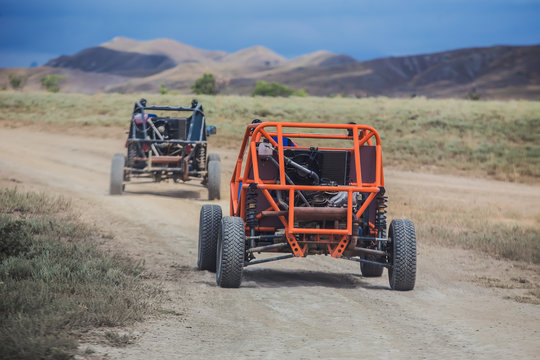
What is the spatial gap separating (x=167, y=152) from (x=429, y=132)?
1931 centimetres

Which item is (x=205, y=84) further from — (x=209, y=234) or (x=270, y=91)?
(x=209, y=234)

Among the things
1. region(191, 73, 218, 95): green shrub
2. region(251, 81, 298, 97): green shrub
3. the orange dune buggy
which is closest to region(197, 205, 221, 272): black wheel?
the orange dune buggy

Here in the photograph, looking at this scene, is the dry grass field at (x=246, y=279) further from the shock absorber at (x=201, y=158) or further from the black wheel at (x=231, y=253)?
the shock absorber at (x=201, y=158)

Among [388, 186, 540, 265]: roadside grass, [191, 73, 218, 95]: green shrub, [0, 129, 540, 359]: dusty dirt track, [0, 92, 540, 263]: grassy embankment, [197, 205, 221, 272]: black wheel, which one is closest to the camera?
[0, 129, 540, 359]: dusty dirt track

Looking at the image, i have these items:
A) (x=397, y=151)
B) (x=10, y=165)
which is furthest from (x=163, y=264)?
(x=397, y=151)

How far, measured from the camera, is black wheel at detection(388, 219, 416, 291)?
319 inches

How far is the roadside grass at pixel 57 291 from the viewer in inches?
199

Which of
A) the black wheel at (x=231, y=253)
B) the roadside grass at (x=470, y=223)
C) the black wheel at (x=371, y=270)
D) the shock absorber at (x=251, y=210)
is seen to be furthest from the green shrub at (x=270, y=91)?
the black wheel at (x=231, y=253)

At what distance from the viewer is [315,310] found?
7.05 metres

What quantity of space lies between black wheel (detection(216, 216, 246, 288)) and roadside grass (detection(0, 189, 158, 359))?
811mm

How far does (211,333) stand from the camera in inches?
237

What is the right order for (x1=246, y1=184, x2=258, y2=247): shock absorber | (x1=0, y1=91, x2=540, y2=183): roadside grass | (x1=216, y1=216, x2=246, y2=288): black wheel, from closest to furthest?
(x1=216, y1=216, x2=246, y2=288): black wheel < (x1=246, y1=184, x2=258, y2=247): shock absorber < (x1=0, y1=91, x2=540, y2=183): roadside grass

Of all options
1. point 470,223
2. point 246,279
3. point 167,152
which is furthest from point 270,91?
point 246,279

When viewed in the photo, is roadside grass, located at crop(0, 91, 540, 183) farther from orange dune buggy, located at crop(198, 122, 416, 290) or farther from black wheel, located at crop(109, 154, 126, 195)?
orange dune buggy, located at crop(198, 122, 416, 290)
